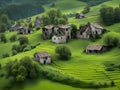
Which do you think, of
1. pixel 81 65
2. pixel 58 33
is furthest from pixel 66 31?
pixel 81 65

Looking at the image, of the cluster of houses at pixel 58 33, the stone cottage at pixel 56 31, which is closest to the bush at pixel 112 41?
the cluster of houses at pixel 58 33

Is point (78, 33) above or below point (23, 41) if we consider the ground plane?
above

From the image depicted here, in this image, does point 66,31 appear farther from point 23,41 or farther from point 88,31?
point 23,41

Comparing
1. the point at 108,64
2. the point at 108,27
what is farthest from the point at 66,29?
the point at 108,64

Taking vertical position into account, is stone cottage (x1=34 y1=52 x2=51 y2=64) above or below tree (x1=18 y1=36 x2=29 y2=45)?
above

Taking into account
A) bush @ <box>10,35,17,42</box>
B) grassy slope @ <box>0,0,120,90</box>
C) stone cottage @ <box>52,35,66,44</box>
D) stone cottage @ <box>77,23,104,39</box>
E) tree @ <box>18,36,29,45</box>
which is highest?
stone cottage @ <box>77,23,104,39</box>

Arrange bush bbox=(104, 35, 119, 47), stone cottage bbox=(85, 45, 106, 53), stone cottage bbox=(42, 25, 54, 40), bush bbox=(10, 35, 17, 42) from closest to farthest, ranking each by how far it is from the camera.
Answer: stone cottage bbox=(85, 45, 106, 53) < bush bbox=(104, 35, 119, 47) < stone cottage bbox=(42, 25, 54, 40) < bush bbox=(10, 35, 17, 42)

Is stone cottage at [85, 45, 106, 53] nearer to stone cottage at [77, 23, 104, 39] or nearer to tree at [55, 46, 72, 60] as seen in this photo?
tree at [55, 46, 72, 60]

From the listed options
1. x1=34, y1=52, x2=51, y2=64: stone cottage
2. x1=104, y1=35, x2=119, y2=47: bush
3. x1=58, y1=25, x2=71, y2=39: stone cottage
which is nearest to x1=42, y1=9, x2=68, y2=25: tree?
x1=58, y1=25, x2=71, y2=39: stone cottage

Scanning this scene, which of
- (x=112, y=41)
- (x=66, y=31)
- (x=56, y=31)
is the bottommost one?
(x=56, y=31)

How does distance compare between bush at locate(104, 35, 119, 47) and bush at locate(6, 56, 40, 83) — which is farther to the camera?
bush at locate(104, 35, 119, 47)

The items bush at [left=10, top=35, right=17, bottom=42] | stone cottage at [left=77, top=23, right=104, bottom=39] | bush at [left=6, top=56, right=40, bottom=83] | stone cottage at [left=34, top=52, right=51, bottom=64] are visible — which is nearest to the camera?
bush at [left=6, top=56, right=40, bottom=83]
